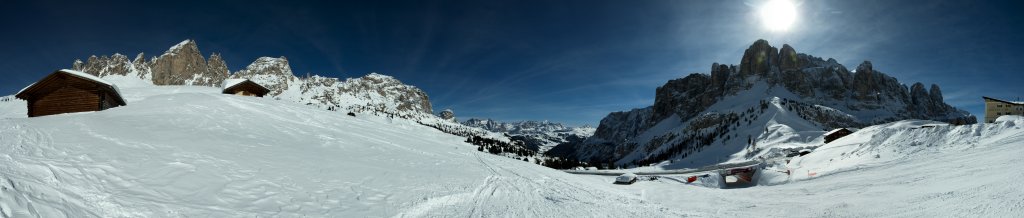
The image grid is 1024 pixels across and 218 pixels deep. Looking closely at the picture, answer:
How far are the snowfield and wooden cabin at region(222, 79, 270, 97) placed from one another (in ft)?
112

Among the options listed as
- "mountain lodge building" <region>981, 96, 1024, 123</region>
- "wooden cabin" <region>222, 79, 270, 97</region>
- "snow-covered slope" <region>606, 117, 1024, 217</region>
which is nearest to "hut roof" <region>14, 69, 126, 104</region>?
"wooden cabin" <region>222, 79, 270, 97</region>

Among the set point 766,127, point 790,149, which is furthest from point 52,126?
point 766,127

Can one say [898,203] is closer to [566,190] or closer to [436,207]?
[566,190]

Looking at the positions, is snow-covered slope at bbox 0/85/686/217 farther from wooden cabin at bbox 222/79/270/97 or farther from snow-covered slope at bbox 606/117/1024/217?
wooden cabin at bbox 222/79/270/97

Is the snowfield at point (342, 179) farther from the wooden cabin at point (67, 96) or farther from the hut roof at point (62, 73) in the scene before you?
the wooden cabin at point (67, 96)

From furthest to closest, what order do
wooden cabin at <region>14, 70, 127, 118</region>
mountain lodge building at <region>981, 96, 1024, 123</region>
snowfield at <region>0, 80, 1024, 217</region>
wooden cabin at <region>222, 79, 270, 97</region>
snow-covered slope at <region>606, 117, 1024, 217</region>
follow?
1. mountain lodge building at <region>981, 96, 1024, 123</region>
2. wooden cabin at <region>222, 79, 270, 97</region>
3. wooden cabin at <region>14, 70, 127, 118</region>
4. snow-covered slope at <region>606, 117, 1024, 217</region>
5. snowfield at <region>0, 80, 1024, 217</region>

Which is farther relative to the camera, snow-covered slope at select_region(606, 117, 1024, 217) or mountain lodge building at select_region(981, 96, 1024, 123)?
mountain lodge building at select_region(981, 96, 1024, 123)

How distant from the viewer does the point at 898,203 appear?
47.2 ft

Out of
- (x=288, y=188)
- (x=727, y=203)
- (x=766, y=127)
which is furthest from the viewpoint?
(x=766, y=127)

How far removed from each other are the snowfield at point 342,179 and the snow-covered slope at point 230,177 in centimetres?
5

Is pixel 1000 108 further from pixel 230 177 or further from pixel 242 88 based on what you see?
pixel 242 88

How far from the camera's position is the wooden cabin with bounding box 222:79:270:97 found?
57250 millimetres

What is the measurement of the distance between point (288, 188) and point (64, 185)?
460 centimetres

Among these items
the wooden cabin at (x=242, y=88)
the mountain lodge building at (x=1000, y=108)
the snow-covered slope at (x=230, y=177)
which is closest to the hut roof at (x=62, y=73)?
the snow-covered slope at (x=230, y=177)
